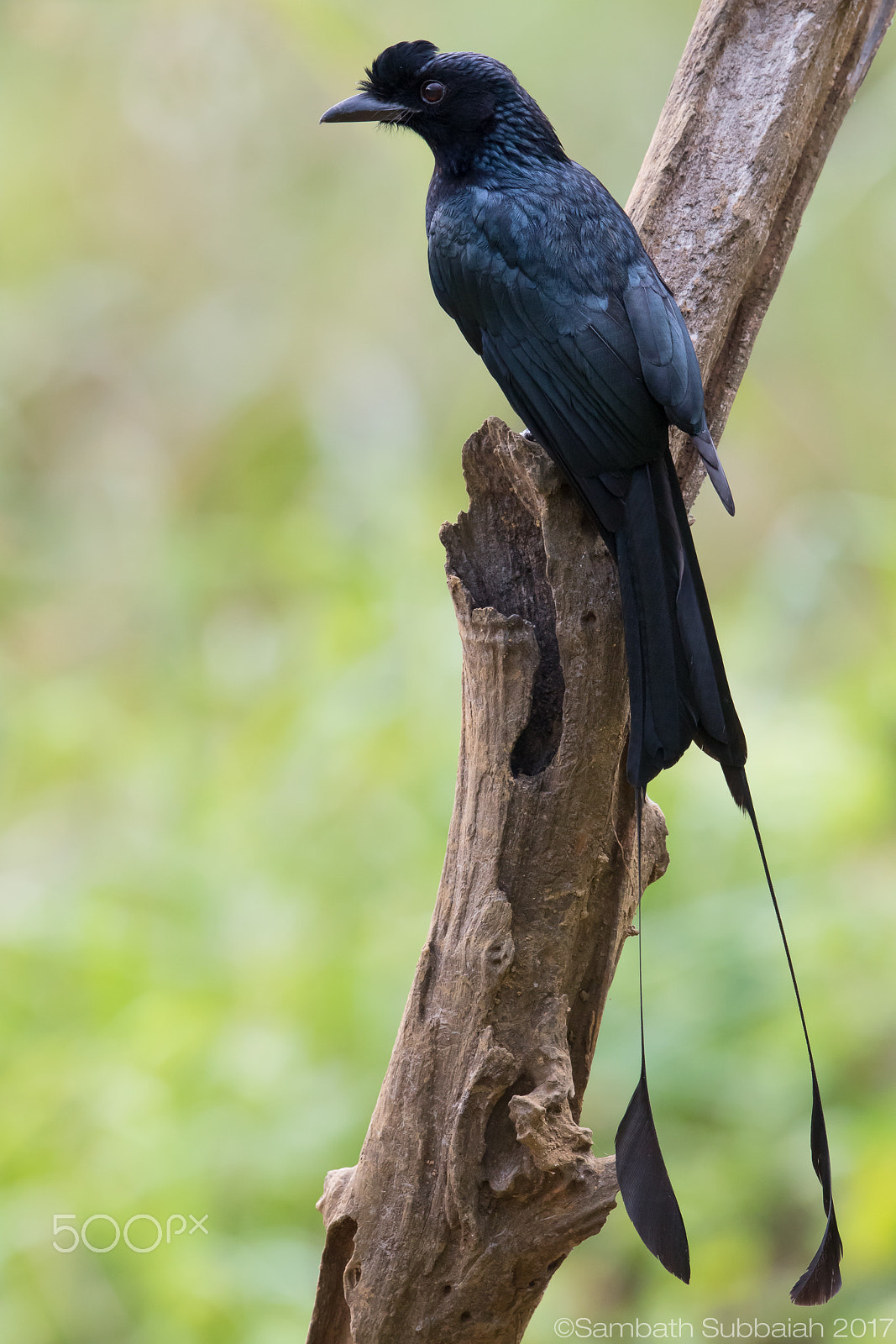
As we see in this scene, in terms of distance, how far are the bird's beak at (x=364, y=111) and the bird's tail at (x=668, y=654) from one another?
77 cm

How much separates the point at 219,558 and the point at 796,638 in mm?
2233

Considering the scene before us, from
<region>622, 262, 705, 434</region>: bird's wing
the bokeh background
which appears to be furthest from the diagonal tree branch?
the bokeh background

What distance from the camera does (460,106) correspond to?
1682 millimetres

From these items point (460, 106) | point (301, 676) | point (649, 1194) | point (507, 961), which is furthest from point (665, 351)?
point (301, 676)

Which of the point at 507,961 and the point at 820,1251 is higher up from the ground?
the point at 507,961

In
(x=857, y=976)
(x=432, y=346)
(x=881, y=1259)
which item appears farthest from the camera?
(x=432, y=346)

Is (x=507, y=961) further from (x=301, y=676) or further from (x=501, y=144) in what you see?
(x=301, y=676)

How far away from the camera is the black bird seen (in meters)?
1.33

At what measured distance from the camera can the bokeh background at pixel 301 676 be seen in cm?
244

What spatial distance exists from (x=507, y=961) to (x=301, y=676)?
2468 mm

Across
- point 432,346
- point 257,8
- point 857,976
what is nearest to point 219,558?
point 432,346

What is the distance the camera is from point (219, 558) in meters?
4.57

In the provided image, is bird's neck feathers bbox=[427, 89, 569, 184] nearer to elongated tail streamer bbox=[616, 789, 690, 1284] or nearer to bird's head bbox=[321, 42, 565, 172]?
bird's head bbox=[321, 42, 565, 172]

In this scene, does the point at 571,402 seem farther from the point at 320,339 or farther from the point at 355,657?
the point at 320,339
